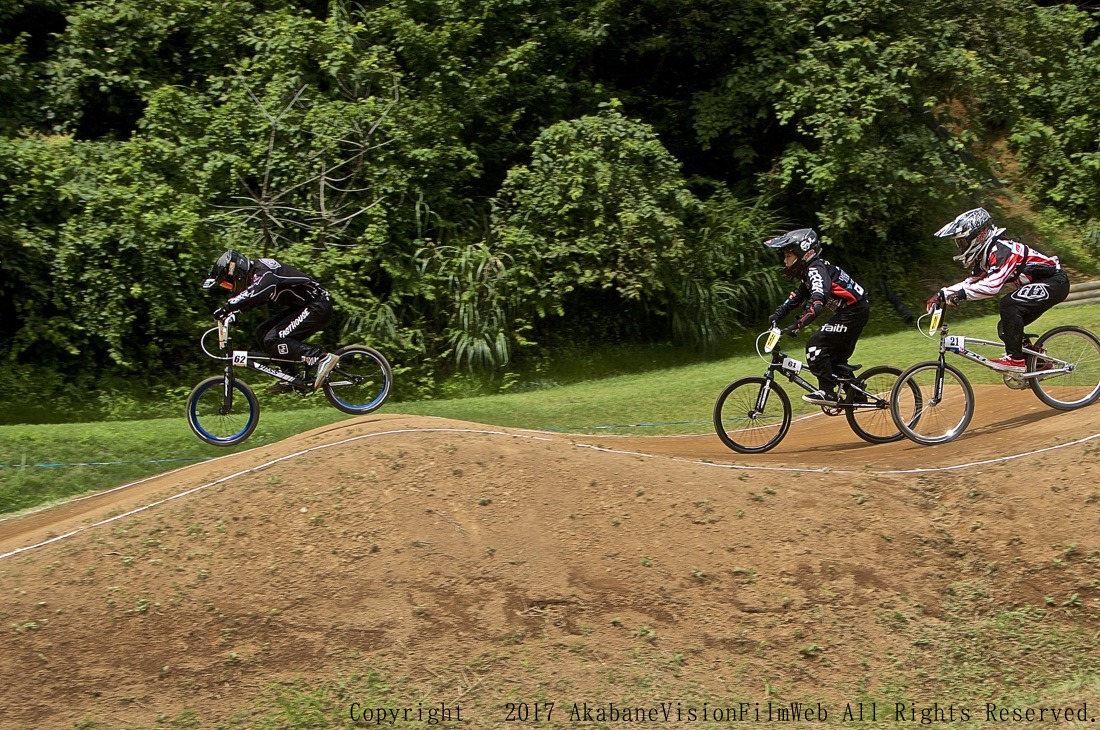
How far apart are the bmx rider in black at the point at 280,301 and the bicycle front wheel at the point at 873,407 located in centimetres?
539

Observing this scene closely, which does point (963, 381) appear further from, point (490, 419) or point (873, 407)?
point (490, 419)

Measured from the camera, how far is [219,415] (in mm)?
11414

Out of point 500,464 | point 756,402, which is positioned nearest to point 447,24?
point 756,402

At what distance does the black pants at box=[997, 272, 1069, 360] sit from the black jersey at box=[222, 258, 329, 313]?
6925mm

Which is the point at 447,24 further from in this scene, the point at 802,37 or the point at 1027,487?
the point at 1027,487

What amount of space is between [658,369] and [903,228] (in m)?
6.09

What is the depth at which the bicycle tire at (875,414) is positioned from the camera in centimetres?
998

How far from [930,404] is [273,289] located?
668 cm

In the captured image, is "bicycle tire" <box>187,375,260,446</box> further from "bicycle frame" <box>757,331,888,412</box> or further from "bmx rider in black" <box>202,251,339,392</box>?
"bicycle frame" <box>757,331,888,412</box>

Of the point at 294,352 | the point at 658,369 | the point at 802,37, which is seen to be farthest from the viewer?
the point at 802,37

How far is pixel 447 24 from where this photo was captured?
A: 675 inches

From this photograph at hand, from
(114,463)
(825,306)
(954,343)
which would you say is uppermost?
(825,306)

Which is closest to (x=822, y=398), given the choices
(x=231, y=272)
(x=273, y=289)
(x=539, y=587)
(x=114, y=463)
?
(x=539, y=587)

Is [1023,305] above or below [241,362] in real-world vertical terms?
above
